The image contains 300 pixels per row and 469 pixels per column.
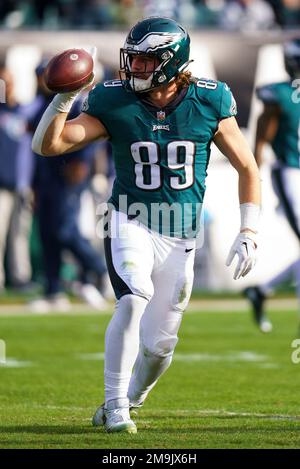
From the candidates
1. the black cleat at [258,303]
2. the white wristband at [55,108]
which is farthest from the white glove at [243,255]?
the black cleat at [258,303]

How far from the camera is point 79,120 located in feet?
16.7

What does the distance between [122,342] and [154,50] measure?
46.5 inches

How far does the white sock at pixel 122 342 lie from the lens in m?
4.84

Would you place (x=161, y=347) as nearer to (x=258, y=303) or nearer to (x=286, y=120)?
(x=258, y=303)

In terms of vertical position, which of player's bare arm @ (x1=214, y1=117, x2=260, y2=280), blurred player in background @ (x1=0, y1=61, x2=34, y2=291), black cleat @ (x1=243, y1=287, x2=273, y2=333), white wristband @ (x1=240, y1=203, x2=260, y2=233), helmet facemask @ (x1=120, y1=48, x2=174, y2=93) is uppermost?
helmet facemask @ (x1=120, y1=48, x2=174, y2=93)

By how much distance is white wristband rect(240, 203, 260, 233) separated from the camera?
5.09 metres

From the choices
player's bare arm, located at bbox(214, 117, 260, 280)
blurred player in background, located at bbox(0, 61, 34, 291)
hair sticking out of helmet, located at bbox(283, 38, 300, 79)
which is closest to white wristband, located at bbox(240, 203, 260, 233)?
player's bare arm, located at bbox(214, 117, 260, 280)

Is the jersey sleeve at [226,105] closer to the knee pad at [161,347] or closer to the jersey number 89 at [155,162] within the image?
the jersey number 89 at [155,162]

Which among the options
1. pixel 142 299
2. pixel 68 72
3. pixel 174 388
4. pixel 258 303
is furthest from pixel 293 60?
pixel 142 299

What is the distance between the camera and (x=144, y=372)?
525 centimetres

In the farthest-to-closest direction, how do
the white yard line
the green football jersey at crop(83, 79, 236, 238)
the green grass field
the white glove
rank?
the white yard line → the green football jersey at crop(83, 79, 236, 238) → the white glove → the green grass field

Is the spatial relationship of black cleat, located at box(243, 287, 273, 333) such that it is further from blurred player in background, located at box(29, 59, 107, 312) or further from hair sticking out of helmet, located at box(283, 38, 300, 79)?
blurred player in background, located at box(29, 59, 107, 312)

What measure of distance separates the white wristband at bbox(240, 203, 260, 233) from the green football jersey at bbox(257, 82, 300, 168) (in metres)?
3.69

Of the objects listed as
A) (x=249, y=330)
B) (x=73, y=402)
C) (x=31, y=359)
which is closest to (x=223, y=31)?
(x=249, y=330)
